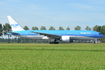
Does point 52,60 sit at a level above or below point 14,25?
Result: below

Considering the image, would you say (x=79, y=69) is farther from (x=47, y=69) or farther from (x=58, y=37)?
(x=58, y=37)

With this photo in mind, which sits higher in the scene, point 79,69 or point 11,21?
point 11,21

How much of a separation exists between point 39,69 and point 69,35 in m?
36.9

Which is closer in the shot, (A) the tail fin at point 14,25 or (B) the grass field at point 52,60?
(B) the grass field at point 52,60

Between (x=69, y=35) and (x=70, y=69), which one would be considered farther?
(x=69, y=35)

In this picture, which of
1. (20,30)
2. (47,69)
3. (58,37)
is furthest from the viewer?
(20,30)

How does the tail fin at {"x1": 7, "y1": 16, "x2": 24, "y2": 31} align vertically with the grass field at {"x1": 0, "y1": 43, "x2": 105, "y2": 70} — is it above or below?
above

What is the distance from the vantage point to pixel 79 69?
6.28m

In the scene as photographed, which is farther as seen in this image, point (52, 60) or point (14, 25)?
point (14, 25)

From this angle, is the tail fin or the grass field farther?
the tail fin

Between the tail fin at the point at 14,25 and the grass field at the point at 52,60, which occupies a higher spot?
the tail fin at the point at 14,25

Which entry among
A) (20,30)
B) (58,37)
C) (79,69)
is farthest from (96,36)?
(79,69)

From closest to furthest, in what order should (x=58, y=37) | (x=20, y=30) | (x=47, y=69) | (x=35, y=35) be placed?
1. (x=47, y=69)
2. (x=58, y=37)
3. (x=35, y=35)
4. (x=20, y=30)

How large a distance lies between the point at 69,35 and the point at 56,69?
121 feet
